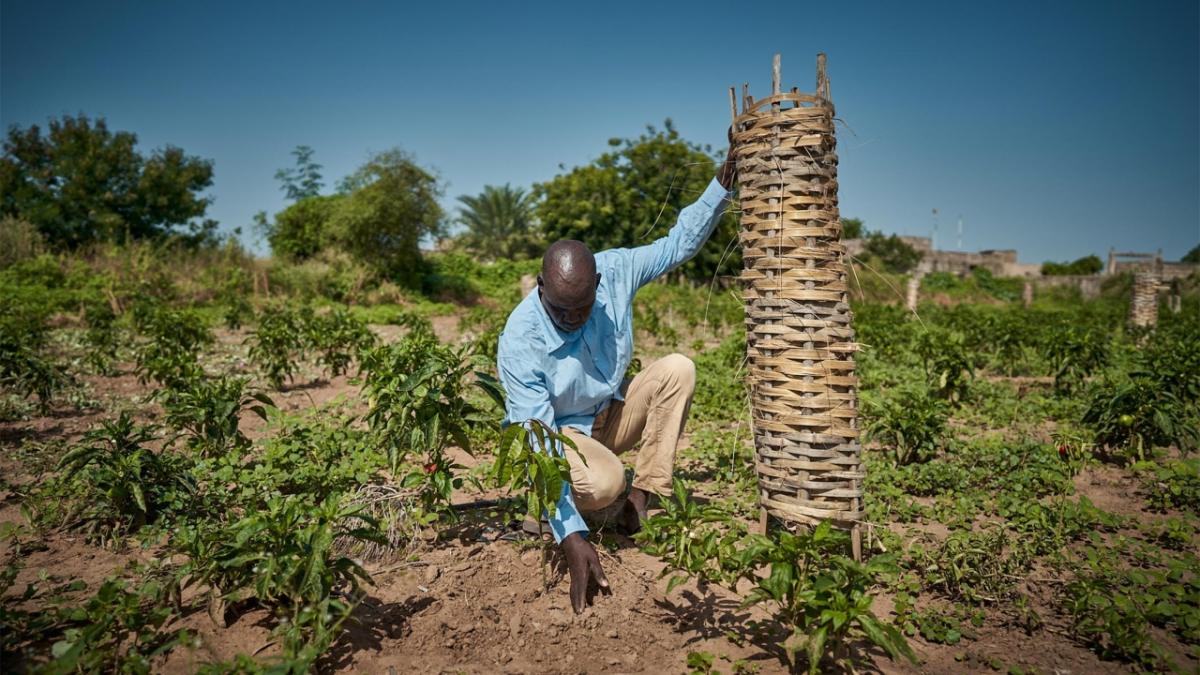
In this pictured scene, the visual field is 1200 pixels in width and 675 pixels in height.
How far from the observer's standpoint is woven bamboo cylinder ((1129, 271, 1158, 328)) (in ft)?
40.0

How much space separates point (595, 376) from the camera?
10.1ft

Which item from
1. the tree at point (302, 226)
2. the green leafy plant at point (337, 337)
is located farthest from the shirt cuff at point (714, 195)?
the tree at point (302, 226)

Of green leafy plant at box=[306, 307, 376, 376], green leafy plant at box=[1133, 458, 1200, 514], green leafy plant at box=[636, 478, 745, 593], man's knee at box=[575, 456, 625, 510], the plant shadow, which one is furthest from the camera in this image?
green leafy plant at box=[306, 307, 376, 376]

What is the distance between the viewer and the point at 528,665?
2.22 metres

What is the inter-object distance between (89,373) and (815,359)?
26.0ft

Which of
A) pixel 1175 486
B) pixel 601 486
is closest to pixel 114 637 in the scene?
pixel 601 486

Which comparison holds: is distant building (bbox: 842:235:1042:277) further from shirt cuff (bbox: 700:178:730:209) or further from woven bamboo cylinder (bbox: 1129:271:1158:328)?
shirt cuff (bbox: 700:178:730:209)

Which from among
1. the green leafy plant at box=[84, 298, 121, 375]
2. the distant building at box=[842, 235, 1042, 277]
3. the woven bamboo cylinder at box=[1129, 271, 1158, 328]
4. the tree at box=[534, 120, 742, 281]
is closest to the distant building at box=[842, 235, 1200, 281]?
the distant building at box=[842, 235, 1042, 277]

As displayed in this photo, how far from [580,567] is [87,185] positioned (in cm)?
2418

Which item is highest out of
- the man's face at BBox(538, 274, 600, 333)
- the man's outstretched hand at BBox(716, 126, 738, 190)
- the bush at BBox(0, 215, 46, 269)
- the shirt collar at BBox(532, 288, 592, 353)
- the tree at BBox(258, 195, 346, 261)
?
the tree at BBox(258, 195, 346, 261)

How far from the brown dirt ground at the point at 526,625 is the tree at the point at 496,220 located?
102 ft

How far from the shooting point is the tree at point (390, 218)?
64.5ft

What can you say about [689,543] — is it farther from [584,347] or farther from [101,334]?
[101,334]

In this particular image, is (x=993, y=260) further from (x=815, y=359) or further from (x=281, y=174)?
(x=815, y=359)
